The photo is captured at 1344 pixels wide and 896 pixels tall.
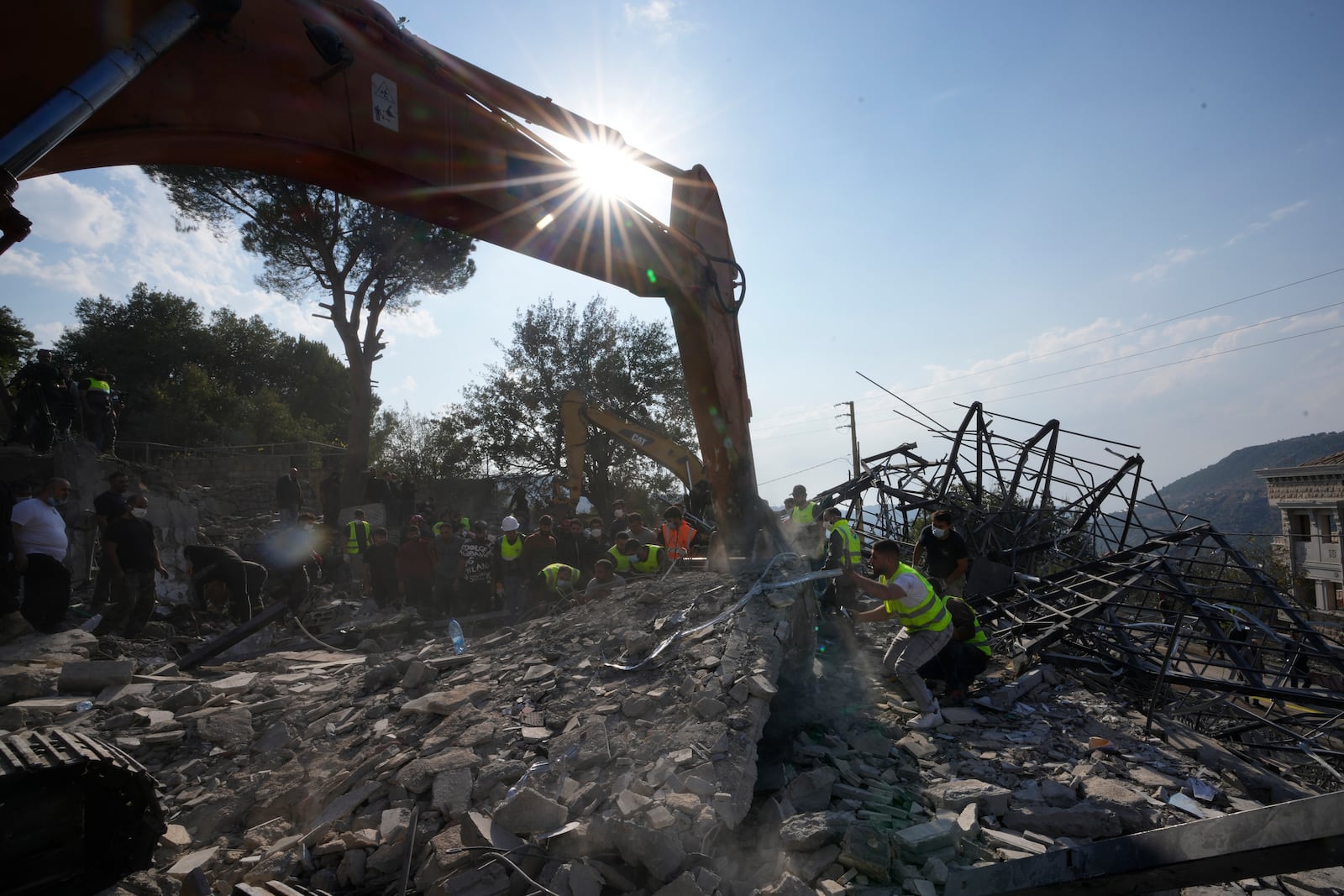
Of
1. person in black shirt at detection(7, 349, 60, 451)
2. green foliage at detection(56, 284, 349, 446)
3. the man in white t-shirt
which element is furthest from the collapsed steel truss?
green foliage at detection(56, 284, 349, 446)

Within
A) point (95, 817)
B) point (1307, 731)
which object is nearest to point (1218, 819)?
point (95, 817)

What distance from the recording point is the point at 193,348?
2955 centimetres

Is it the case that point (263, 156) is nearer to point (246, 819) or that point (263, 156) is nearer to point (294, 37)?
point (294, 37)

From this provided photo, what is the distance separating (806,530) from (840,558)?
4.17 ft

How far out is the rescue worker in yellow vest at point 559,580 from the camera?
9062 mm

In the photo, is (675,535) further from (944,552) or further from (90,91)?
(90,91)

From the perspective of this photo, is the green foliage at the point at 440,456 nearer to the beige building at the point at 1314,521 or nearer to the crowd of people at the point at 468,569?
→ the crowd of people at the point at 468,569

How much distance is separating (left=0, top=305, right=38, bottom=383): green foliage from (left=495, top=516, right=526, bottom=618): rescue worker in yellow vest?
2109 centimetres

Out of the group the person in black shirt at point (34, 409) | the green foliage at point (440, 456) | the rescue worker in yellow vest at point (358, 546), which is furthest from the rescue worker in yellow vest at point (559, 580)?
the green foliage at point (440, 456)

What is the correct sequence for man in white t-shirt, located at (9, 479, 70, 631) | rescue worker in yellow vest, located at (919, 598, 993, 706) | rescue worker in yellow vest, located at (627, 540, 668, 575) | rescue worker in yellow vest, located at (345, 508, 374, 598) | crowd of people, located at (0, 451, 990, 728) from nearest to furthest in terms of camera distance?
crowd of people, located at (0, 451, 990, 728), rescue worker in yellow vest, located at (919, 598, 993, 706), man in white t-shirt, located at (9, 479, 70, 631), rescue worker in yellow vest, located at (627, 540, 668, 575), rescue worker in yellow vest, located at (345, 508, 374, 598)

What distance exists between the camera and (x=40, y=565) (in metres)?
6.64

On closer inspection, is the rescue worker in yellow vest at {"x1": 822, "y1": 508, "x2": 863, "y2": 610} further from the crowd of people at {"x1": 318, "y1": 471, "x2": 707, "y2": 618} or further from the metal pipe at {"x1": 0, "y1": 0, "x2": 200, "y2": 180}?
the metal pipe at {"x1": 0, "y1": 0, "x2": 200, "y2": 180}

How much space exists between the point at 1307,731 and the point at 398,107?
841cm

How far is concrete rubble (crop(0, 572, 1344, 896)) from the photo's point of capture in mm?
3367
